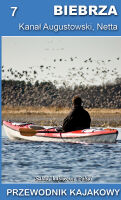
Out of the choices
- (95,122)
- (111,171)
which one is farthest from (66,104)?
(111,171)

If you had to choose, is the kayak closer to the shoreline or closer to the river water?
the river water

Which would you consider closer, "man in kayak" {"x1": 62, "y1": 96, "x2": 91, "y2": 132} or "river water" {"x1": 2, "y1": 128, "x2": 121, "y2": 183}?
"river water" {"x1": 2, "y1": 128, "x2": 121, "y2": 183}

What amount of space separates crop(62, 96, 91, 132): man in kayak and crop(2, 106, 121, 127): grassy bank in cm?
673

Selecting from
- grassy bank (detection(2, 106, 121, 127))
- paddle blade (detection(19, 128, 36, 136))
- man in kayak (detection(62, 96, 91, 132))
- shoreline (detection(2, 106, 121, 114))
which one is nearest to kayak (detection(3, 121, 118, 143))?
paddle blade (detection(19, 128, 36, 136))

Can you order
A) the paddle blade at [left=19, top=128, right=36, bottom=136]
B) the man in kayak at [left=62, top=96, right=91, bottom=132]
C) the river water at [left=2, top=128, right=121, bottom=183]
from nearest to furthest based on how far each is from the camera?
the river water at [left=2, top=128, right=121, bottom=183], the man in kayak at [left=62, top=96, right=91, bottom=132], the paddle blade at [left=19, top=128, right=36, bottom=136]

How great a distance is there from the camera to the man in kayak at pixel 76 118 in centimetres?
1507

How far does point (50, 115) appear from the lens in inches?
1037

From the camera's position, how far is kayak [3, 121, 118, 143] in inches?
594

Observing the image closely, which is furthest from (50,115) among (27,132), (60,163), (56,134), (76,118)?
(60,163)

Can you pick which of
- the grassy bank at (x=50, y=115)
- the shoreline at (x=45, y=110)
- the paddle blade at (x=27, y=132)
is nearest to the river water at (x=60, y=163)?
the paddle blade at (x=27, y=132)

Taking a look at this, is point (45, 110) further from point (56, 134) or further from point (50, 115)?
point (56, 134)

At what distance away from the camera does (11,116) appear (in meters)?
25.6

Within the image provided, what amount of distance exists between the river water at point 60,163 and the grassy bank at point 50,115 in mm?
7134

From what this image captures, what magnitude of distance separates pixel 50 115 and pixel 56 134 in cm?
1064
